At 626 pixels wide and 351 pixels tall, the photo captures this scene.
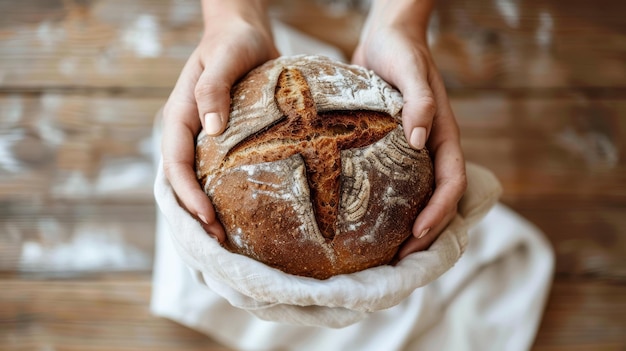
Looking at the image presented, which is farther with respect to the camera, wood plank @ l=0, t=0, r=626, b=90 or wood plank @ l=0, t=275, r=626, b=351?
wood plank @ l=0, t=0, r=626, b=90

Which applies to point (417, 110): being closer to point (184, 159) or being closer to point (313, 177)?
point (313, 177)

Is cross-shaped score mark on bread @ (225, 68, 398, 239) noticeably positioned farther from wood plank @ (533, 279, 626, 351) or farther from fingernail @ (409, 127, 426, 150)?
wood plank @ (533, 279, 626, 351)

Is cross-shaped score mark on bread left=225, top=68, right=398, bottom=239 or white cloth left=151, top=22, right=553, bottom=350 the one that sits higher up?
cross-shaped score mark on bread left=225, top=68, right=398, bottom=239

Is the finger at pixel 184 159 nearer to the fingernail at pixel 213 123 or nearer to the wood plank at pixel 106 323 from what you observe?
the fingernail at pixel 213 123

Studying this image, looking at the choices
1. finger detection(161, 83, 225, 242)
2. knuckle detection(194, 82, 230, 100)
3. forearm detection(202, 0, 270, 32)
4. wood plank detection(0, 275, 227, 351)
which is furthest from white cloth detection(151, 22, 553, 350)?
forearm detection(202, 0, 270, 32)

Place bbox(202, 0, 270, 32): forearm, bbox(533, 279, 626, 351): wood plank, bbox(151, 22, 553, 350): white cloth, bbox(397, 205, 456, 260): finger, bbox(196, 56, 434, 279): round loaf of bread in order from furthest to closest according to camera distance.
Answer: bbox(533, 279, 626, 351): wood plank < bbox(151, 22, 553, 350): white cloth < bbox(202, 0, 270, 32): forearm < bbox(397, 205, 456, 260): finger < bbox(196, 56, 434, 279): round loaf of bread

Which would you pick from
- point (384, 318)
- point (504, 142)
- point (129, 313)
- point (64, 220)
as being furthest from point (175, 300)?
point (504, 142)

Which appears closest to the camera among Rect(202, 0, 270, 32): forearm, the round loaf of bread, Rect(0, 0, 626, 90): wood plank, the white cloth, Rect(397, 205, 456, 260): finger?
the round loaf of bread

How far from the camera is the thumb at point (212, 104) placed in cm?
88

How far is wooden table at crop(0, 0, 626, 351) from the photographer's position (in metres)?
1.37

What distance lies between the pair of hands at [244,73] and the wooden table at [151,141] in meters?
0.48

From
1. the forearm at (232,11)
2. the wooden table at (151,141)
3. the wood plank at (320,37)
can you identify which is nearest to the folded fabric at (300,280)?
the forearm at (232,11)

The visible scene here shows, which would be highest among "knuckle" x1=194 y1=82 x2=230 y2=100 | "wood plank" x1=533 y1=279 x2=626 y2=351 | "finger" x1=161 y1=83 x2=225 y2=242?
"knuckle" x1=194 y1=82 x2=230 y2=100

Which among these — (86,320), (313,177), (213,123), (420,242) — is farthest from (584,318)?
(86,320)
